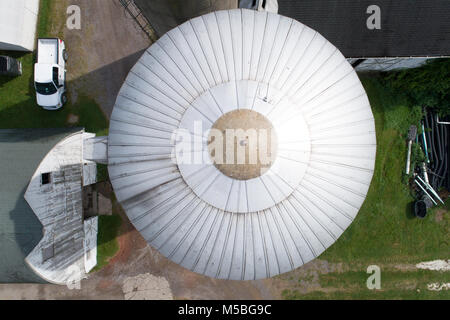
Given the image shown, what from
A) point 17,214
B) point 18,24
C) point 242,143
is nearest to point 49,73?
point 18,24

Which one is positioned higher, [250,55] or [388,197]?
[250,55]

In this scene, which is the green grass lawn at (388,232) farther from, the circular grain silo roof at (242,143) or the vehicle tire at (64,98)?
the vehicle tire at (64,98)

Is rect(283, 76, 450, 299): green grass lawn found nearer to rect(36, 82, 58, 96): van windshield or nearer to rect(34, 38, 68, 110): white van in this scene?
rect(34, 38, 68, 110): white van

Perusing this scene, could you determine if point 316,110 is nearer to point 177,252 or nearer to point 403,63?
point 177,252

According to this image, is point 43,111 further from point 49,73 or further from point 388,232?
point 388,232

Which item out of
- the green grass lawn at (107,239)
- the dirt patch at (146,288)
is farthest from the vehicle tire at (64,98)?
the dirt patch at (146,288)

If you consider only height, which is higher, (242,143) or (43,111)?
(43,111)

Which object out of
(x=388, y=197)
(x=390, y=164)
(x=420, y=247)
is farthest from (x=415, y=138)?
(x=420, y=247)
